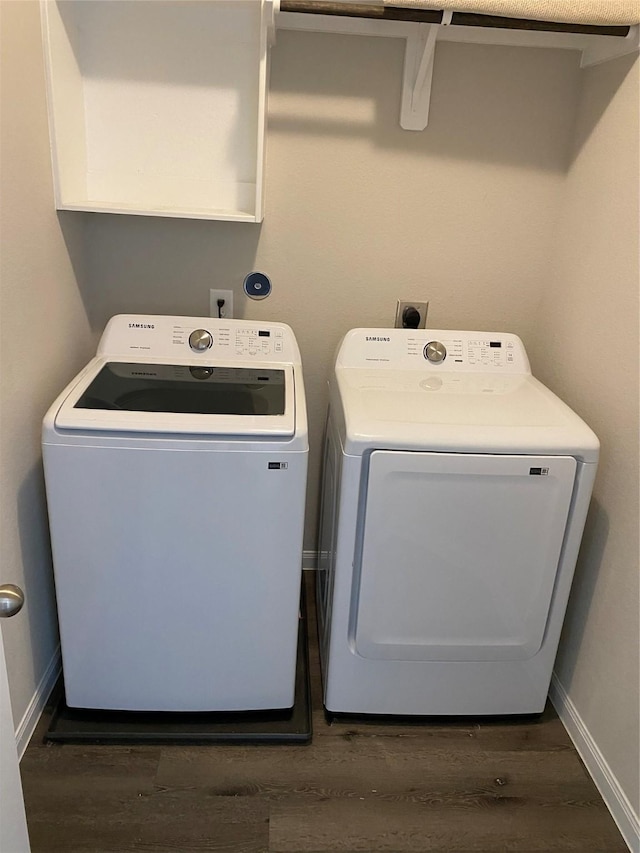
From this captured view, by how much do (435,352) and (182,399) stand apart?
0.74 m

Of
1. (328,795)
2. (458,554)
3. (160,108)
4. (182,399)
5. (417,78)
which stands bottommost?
(328,795)

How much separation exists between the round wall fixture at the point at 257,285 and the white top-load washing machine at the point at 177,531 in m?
0.33

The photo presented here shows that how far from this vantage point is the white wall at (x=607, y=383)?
1.58 m

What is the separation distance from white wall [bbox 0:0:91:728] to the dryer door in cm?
81

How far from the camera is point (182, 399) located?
1618 millimetres

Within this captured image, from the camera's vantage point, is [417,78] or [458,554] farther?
[417,78]

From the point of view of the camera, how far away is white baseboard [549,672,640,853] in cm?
154

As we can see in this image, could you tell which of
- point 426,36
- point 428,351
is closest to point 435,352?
point 428,351

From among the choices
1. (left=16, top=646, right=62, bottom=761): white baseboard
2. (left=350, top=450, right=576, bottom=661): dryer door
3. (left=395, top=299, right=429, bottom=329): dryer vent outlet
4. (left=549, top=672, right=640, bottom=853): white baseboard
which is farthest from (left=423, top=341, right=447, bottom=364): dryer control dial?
(left=16, top=646, right=62, bottom=761): white baseboard

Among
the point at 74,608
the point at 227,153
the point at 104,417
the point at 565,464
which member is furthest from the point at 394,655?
the point at 227,153

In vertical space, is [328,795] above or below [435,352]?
below

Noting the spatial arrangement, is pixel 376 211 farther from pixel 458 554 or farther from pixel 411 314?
pixel 458 554

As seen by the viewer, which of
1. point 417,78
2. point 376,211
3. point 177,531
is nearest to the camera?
point 177,531

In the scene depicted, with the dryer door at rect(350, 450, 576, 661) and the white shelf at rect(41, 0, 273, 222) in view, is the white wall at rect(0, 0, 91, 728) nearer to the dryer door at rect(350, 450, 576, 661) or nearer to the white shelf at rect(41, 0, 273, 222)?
the white shelf at rect(41, 0, 273, 222)
